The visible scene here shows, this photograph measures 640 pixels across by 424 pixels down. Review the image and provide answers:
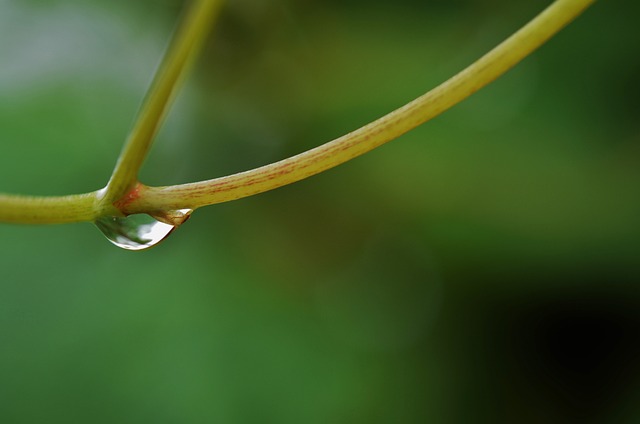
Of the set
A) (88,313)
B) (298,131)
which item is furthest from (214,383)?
(298,131)

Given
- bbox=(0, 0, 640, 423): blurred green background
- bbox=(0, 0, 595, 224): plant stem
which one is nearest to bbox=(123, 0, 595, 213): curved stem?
bbox=(0, 0, 595, 224): plant stem

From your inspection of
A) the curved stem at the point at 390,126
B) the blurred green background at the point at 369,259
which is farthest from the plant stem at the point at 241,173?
the blurred green background at the point at 369,259

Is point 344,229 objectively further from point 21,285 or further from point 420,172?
point 21,285

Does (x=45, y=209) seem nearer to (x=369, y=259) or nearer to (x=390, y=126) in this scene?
(x=390, y=126)

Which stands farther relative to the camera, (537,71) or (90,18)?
(90,18)

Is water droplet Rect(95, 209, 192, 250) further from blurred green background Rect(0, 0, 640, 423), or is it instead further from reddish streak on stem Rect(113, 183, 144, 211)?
blurred green background Rect(0, 0, 640, 423)

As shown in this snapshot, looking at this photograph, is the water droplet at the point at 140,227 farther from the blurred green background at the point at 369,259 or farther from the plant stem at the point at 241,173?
the blurred green background at the point at 369,259

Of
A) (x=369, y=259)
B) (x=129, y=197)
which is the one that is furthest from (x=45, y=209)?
(x=369, y=259)
